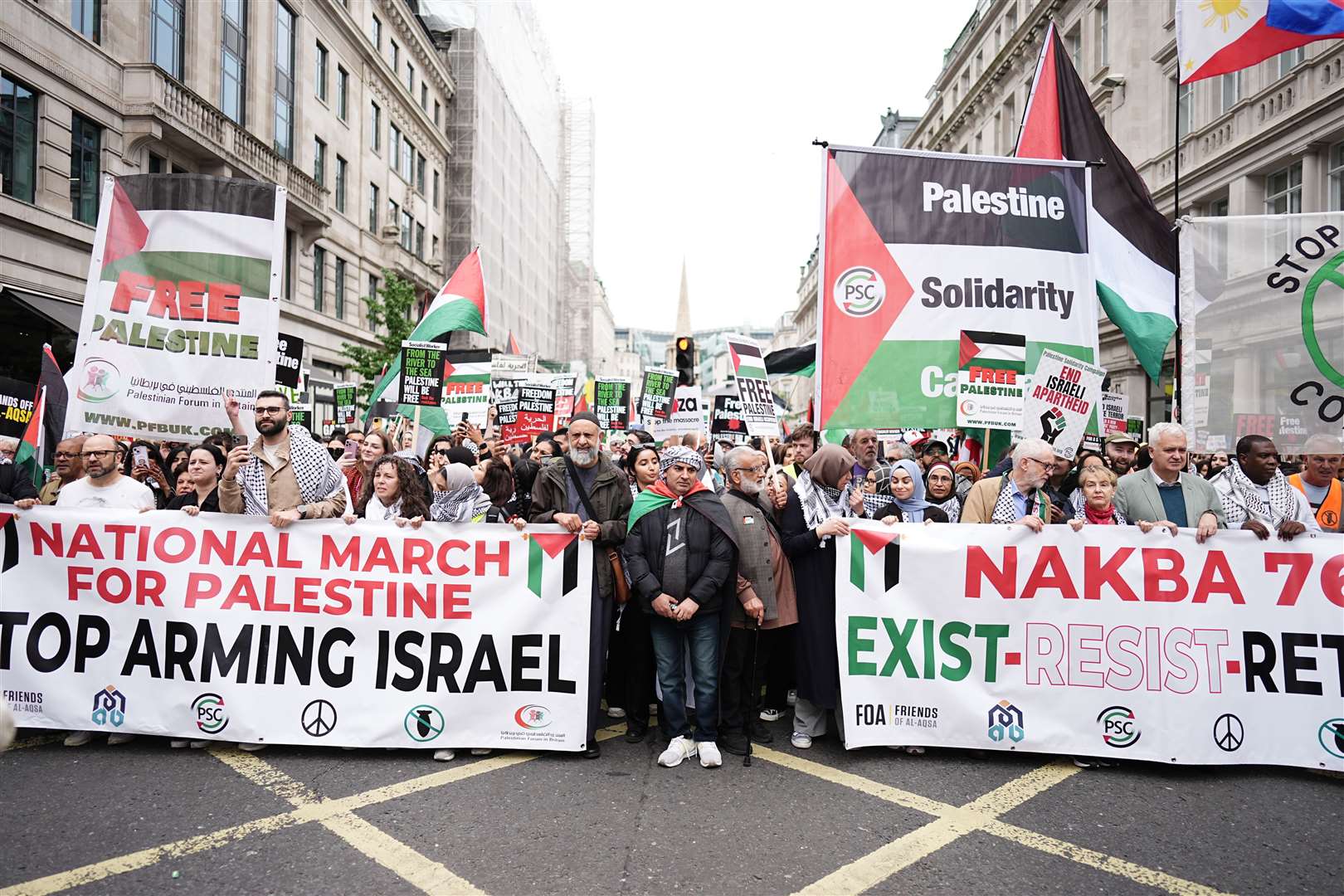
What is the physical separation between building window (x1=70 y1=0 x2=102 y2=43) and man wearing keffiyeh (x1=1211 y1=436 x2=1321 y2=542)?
20393 mm

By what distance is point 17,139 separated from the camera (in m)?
15.3

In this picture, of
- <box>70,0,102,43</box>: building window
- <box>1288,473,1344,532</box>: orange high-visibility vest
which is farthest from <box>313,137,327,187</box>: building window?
<box>1288,473,1344,532</box>: orange high-visibility vest

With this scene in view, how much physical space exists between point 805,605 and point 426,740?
7.19 feet

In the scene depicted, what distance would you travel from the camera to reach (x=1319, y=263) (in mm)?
5273

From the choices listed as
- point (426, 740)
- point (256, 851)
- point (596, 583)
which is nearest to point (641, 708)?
point (596, 583)

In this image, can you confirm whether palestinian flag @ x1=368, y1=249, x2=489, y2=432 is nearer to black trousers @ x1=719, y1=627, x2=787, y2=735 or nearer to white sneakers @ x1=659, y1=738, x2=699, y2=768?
black trousers @ x1=719, y1=627, x2=787, y2=735

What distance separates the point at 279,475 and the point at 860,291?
3.79 meters

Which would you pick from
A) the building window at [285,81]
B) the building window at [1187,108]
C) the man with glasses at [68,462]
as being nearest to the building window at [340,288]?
the building window at [285,81]

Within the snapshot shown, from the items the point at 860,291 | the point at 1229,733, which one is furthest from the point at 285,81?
the point at 1229,733

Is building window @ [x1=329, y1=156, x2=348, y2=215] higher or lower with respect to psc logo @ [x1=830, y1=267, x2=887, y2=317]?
higher

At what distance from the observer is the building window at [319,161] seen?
28.2m

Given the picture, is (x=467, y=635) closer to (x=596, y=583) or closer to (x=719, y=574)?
(x=596, y=583)

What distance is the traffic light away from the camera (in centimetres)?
1642

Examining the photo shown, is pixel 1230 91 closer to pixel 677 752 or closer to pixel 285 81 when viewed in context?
pixel 677 752
